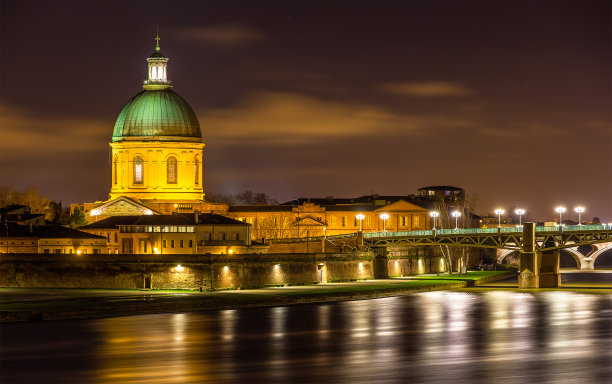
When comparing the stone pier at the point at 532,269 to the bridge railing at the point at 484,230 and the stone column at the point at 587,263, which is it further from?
the stone column at the point at 587,263

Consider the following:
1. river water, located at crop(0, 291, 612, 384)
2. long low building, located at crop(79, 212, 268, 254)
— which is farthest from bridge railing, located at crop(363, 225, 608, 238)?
river water, located at crop(0, 291, 612, 384)

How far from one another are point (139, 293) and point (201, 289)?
5.13 meters

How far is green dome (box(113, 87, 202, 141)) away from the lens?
11456 cm

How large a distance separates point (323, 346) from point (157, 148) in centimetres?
6295

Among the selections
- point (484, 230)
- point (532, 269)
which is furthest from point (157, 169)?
point (532, 269)

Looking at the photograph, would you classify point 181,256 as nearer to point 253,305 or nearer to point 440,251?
point 253,305

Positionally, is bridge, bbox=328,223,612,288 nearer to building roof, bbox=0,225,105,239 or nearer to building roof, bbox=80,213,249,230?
building roof, bbox=80,213,249,230

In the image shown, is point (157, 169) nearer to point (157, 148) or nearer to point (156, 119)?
point (157, 148)

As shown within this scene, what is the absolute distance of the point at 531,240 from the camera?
307 ft

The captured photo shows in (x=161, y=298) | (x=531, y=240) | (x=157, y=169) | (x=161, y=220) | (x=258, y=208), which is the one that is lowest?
(x=161, y=298)

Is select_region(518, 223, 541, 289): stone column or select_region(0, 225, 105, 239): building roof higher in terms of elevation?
select_region(0, 225, 105, 239): building roof

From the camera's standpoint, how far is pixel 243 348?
172 ft

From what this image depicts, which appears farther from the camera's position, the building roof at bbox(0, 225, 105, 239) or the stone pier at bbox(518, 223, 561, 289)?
the building roof at bbox(0, 225, 105, 239)

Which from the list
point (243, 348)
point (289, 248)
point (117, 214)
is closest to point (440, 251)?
point (289, 248)
